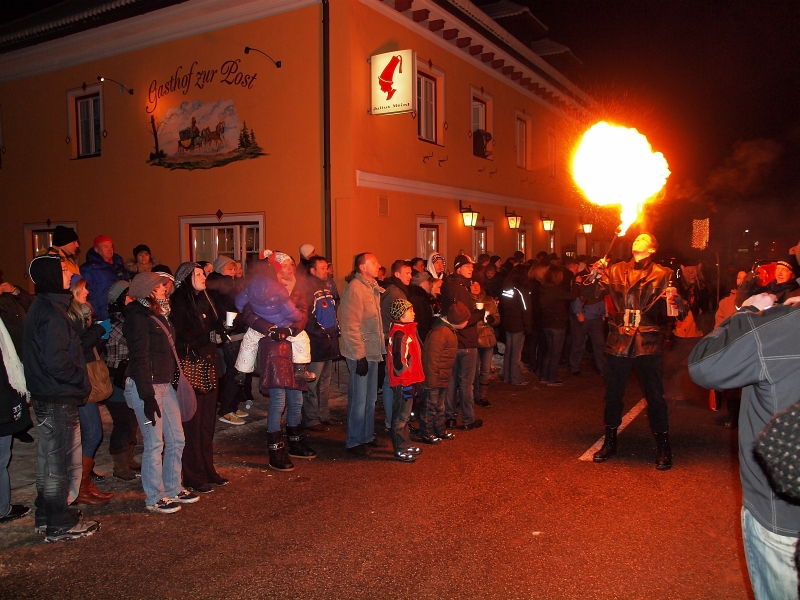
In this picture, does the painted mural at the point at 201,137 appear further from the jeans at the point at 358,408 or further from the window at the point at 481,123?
the jeans at the point at 358,408

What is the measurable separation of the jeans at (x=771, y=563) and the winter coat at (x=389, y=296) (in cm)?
→ 491

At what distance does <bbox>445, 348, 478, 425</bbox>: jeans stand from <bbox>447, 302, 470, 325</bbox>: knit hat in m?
0.66

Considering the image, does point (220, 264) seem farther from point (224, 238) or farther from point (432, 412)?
point (224, 238)

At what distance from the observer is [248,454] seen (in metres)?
6.77

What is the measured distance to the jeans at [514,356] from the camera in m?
10.4

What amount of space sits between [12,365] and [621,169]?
7.15 meters

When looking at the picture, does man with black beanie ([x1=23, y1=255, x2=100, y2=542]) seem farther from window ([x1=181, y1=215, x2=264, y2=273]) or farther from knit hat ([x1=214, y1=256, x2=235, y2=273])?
window ([x1=181, y1=215, x2=264, y2=273])

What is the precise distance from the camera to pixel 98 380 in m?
5.48

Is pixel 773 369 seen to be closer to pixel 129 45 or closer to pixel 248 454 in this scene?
pixel 248 454

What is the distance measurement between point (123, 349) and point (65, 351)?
863mm

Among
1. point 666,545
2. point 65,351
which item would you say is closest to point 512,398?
point 666,545

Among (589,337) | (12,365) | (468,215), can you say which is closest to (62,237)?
(12,365)

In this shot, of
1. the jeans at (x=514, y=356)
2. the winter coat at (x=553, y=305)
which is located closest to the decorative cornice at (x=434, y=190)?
the winter coat at (x=553, y=305)

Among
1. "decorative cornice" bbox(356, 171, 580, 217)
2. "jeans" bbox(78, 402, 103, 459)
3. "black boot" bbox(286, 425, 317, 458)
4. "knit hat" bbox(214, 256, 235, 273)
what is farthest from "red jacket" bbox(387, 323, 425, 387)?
"decorative cornice" bbox(356, 171, 580, 217)
